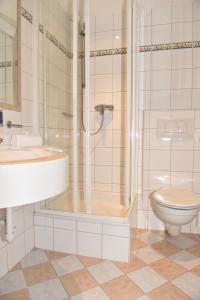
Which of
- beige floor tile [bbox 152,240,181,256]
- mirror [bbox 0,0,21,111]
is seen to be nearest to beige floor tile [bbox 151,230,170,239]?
beige floor tile [bbox 152,240,181,256]

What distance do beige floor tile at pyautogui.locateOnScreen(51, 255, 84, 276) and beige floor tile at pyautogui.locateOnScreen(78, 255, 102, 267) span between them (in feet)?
0.10

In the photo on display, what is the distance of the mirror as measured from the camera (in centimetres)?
140

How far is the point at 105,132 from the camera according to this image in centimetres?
236

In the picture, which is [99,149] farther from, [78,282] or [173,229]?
[78,282]

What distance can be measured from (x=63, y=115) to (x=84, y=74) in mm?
368

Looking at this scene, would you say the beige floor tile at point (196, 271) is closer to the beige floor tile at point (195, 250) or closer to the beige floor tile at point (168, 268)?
the beige floor tile at point (168, 268)

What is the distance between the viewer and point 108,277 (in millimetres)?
1437

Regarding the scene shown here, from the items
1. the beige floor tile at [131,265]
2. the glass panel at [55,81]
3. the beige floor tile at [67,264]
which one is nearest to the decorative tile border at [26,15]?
the glass panel at [55,81]

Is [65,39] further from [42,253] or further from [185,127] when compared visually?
[42,253]

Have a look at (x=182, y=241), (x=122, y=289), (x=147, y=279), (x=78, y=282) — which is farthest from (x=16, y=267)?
(x=182, y=241)

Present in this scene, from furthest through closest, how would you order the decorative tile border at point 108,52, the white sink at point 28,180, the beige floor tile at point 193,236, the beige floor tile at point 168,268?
the decorative tile border at point 108,52, the beige floor tile at point 193,236, the beige floor tile at point 168,268, the white sink at point 28,180

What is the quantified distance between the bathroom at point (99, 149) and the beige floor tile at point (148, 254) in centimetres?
2

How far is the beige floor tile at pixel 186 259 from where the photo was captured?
1.59 meters

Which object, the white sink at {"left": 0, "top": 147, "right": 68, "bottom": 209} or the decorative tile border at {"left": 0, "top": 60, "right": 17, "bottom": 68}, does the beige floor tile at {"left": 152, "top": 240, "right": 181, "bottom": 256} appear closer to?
the white sink at {"left": 0, "top": 147, "right": 68, "bottom": 209}
